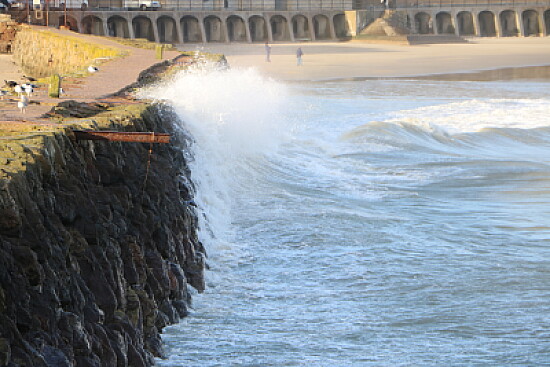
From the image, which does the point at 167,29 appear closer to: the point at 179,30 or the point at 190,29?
the point at 190,29

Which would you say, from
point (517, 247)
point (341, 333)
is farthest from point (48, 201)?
point (517, 247)

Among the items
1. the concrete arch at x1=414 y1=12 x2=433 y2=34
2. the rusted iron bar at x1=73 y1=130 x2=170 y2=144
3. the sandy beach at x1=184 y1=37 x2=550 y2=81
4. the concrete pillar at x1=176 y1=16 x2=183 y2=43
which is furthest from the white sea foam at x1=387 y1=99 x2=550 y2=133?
the concrete arch at x1=414 y1=12 x2=433 y2=34

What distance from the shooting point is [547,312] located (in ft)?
27.1

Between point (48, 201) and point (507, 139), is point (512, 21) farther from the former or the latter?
point (48, 201)

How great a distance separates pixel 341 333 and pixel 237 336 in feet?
2.81

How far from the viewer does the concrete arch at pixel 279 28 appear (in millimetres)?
65562

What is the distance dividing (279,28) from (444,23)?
1200 cm

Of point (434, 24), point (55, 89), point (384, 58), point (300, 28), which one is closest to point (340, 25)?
point (300, 28)

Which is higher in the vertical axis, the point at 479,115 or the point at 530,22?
the point at 530,22

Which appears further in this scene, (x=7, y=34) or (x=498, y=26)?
(x=498, y=26)

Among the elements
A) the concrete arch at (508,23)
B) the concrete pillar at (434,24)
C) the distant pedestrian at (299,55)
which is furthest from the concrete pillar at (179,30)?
the concrete arch at (508,23)

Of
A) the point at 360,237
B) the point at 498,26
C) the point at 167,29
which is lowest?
the point at 360,237

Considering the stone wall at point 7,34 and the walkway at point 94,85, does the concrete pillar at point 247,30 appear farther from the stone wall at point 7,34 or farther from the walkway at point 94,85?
the walkway at point 94,85

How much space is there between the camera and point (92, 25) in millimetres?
57156
